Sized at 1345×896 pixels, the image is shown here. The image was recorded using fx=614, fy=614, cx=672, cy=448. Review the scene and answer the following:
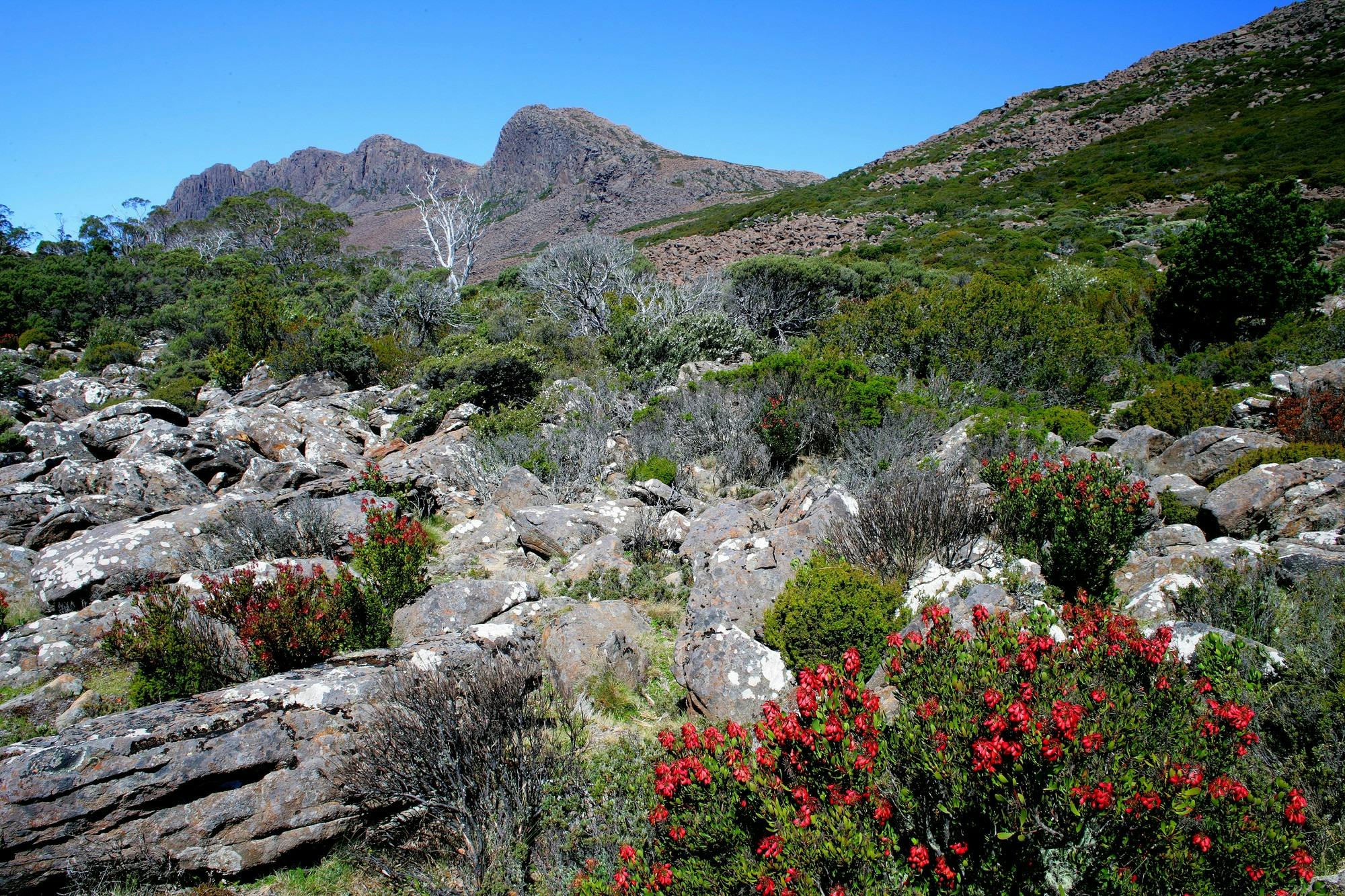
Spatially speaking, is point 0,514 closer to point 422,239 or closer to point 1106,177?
point 1106,177

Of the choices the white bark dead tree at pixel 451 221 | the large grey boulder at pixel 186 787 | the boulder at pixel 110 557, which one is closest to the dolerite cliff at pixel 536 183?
the white bark dead tree at pixel 451 221

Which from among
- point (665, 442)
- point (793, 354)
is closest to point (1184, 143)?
point (793, 354)

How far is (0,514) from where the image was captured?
768 centimetres

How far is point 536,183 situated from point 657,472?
10731 cm

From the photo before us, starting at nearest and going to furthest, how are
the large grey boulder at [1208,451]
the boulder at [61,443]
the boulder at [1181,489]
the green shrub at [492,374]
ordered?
the boulder at [1181,489], the large grey boulder at [1208,451], the boulder at [61,443], the green shrub at [492,374]

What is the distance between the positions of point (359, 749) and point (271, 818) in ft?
1.61

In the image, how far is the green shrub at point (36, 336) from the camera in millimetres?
25781

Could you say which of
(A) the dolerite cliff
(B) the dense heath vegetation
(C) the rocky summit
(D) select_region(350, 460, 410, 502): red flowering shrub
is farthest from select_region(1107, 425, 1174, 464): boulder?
(A) the dolerite cliff

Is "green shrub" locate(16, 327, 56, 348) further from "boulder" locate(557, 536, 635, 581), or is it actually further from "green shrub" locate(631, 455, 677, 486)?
"boulder" locate(557, 536, 635, 581)

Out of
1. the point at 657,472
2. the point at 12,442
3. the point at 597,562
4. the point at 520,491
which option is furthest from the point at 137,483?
the point at 12,442

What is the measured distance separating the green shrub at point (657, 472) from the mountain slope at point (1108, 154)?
22665 millimetres

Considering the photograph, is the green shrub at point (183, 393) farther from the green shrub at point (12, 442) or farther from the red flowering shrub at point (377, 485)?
the red flowering shrub at point (377, 485)

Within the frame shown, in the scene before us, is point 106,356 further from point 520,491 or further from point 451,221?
point 520,491

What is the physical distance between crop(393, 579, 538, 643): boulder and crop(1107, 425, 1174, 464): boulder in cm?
763
